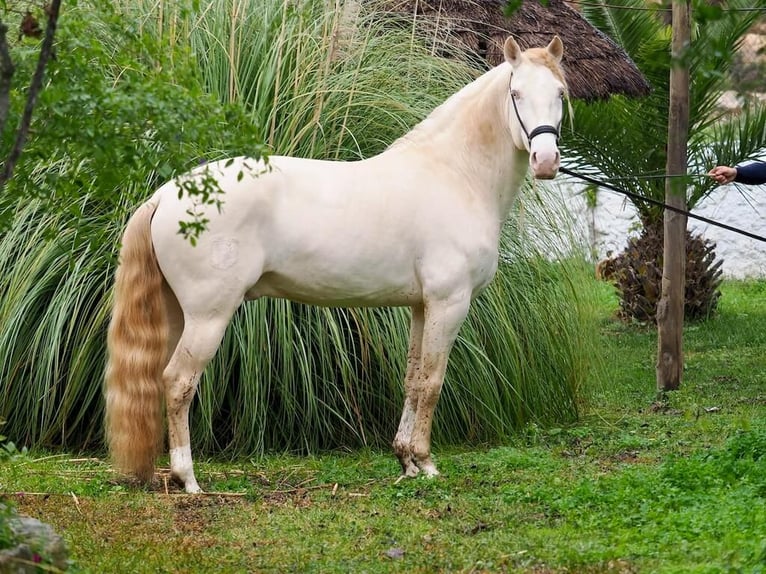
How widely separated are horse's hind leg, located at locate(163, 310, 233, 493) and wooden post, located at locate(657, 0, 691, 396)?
3983 mm

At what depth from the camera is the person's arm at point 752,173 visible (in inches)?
267

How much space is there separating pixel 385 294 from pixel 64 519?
1.77 metres

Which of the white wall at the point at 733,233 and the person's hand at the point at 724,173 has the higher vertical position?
the white wall at the point at 733,233

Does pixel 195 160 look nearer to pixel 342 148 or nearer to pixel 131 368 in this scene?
pixel 342 148

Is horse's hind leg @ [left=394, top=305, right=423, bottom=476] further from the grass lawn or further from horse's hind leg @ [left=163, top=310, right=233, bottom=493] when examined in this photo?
horse's hind leg @ [left=163, top=310, right=233, bottom=493]

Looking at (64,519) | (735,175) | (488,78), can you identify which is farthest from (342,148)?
(64,519)

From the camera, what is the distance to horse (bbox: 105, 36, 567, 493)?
505 centimetres

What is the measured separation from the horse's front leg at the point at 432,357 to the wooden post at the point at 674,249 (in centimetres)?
306

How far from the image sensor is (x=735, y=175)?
22.1ft

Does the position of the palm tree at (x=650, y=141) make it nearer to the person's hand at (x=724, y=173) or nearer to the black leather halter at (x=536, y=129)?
the person's hand at (x=724, y=173)

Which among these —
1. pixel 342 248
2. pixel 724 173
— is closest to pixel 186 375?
pixel 342 248

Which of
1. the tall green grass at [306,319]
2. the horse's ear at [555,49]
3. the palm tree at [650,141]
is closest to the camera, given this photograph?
the horse's ear at [555,49]

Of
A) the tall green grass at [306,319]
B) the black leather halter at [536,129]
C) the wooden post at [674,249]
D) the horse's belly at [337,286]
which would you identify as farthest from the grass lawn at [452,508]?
the black leather halter at [536,129]

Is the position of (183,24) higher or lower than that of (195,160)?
higher
